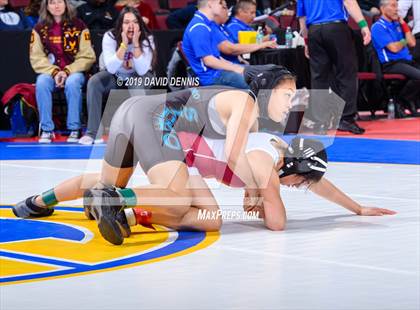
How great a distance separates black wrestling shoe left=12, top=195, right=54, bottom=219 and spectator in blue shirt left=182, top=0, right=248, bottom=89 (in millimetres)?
4272

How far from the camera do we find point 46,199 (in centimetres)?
585

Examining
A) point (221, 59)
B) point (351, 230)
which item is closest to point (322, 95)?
point (221, 59)

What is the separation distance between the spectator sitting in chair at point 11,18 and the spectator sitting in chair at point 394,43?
420 centimetres

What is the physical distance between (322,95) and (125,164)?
583 centimetres

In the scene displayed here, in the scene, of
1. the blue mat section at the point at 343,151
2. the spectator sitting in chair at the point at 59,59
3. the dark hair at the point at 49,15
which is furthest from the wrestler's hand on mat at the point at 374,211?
the dark hair at the point at 49,15

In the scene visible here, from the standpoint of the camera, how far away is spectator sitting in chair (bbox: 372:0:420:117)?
41.3 feet

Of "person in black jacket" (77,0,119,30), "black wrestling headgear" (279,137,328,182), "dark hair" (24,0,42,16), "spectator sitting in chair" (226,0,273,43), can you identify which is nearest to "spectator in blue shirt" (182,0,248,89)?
"spectator sitting in chair" (226,0,273,43)

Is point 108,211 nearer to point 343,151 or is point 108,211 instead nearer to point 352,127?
point 343,151

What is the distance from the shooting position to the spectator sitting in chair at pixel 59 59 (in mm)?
10484

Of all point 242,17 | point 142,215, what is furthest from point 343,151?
point 142,215

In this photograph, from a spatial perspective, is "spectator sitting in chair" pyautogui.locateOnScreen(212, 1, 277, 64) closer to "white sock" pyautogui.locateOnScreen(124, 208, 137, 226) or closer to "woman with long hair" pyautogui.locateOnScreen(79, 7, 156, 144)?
"woman with long hair" pyautogui.locateOnScreen(79, 7, 156, 144)

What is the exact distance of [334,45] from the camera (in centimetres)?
1064

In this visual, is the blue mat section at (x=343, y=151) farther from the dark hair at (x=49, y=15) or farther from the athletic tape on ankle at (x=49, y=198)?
the athletic tape on ankle at (x=49, y=198)

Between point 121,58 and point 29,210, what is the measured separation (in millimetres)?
4329
